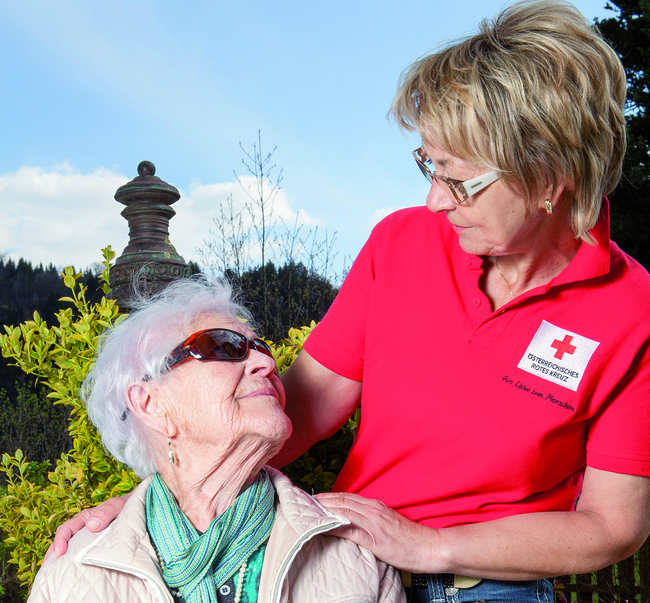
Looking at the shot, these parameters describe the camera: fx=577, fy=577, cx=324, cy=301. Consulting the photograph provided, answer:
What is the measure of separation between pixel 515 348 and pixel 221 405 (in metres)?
0.86

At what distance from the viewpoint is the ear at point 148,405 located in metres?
1.70

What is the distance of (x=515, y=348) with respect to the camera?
1677 millimetres

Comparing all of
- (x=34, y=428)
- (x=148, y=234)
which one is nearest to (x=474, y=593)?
(x=148, y=234)

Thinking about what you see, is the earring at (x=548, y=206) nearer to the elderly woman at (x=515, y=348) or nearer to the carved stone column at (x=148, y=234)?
the elderly woman at (x=515, y=348)

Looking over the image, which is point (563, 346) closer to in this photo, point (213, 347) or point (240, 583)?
point (213, 347)

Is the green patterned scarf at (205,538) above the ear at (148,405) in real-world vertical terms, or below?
below

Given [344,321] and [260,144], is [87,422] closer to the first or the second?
[344,321]

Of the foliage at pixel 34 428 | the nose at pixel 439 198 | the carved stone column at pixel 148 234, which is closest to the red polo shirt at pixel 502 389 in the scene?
the nose at pixel 439 198

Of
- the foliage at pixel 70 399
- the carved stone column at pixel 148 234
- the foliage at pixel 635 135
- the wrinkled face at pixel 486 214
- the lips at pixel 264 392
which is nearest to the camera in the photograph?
the wrinkled face at pixel 486 214

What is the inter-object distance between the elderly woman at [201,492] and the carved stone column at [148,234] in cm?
245

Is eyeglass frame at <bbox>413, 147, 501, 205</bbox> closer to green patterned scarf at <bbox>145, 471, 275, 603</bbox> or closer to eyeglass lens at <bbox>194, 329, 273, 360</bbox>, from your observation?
eyeglass lens at <bbox>194, 329, 273, 360</bbox>

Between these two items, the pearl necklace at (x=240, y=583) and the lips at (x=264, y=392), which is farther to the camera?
the lips at (x=264, y=392)

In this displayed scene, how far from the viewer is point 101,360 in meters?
1.87

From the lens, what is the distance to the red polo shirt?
1621 mm
